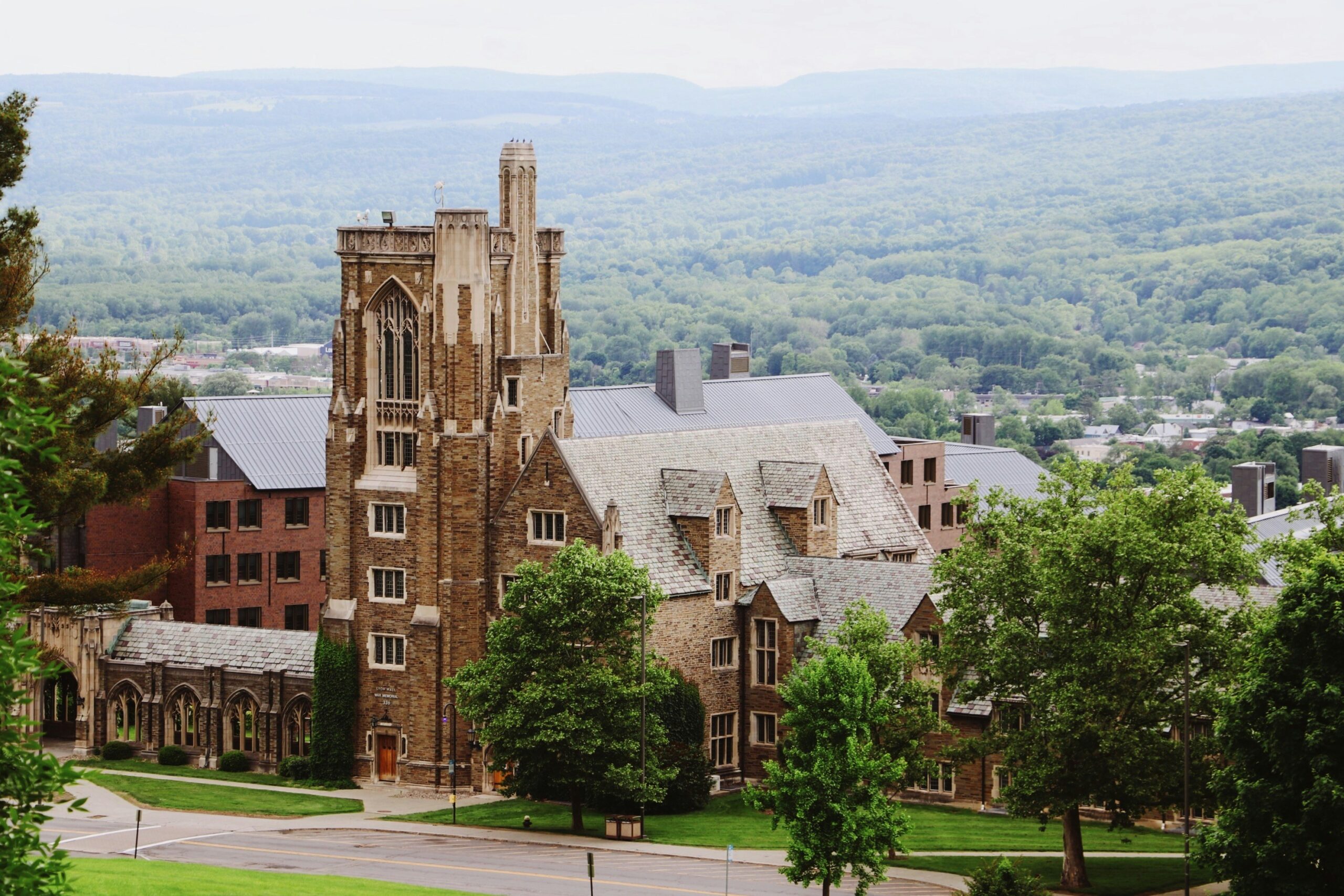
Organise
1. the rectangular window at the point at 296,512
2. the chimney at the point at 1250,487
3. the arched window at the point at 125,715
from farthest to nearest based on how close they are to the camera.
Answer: the chimney at the point at 1250,487 → the rectangular window at the point at 296,512 → the arched window at the point at 125,715

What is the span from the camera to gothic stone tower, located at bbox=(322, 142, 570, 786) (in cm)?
8350

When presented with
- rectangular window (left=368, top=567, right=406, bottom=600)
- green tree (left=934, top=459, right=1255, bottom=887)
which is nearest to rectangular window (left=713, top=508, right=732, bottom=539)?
rectangular window (left=368, top=567, right=406, bottom=600)

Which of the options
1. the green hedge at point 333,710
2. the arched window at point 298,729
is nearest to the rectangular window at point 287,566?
the arched window at point 298,729

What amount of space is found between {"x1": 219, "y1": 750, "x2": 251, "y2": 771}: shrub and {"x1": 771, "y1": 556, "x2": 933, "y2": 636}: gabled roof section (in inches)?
924

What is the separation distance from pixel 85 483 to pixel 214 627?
3360 cm

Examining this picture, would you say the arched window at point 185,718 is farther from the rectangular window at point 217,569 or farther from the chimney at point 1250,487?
the chimney at point 1250,487

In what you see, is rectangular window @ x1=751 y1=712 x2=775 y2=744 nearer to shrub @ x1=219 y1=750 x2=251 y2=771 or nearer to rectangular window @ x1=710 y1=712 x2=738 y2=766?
rectangular window @ x1=710 y1=712 x2=738 y2=766

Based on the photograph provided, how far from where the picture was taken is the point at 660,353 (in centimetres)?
12575

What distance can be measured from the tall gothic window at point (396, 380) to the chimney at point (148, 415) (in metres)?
37.0

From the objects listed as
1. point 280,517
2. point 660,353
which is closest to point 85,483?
point 280,517

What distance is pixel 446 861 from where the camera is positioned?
69500mm

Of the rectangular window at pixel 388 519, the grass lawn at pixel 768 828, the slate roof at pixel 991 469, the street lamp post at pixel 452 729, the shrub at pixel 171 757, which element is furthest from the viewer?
the slate roof at pixel 991 469

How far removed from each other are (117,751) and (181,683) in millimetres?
4010

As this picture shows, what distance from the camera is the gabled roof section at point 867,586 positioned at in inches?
3248
